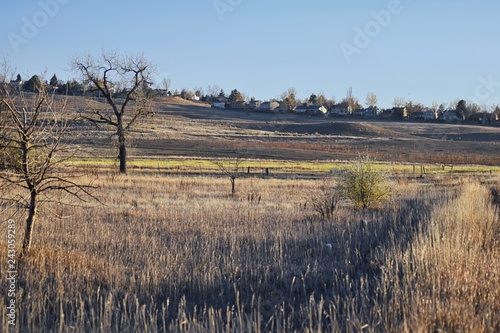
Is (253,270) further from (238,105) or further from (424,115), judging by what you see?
(424,115)

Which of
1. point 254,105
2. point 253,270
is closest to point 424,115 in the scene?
point 254,105

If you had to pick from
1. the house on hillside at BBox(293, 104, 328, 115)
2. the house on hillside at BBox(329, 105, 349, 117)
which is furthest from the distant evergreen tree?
the house on hillside at BBox(329, 105, 349, 117)

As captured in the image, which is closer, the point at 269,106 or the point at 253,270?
the point at 253,270

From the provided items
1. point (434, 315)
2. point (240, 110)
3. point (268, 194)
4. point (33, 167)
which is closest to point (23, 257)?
point (33, 167)

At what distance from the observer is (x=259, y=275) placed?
8117mm

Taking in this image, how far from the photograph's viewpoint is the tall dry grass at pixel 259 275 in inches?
233

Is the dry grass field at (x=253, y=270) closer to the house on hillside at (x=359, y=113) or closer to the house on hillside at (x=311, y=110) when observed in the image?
the house on hillside at (x=359, y=113)

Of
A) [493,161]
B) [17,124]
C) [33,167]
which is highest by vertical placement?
[17,124]

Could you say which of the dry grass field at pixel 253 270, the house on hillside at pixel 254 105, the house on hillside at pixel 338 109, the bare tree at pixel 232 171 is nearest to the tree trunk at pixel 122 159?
the bare tree at pixel 232 171

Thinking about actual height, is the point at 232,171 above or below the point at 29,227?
below

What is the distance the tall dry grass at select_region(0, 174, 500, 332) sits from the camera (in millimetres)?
5926

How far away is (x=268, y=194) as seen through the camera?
79.9 ft

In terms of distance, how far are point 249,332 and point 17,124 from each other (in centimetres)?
571

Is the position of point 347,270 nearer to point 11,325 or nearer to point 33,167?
point 11,325
